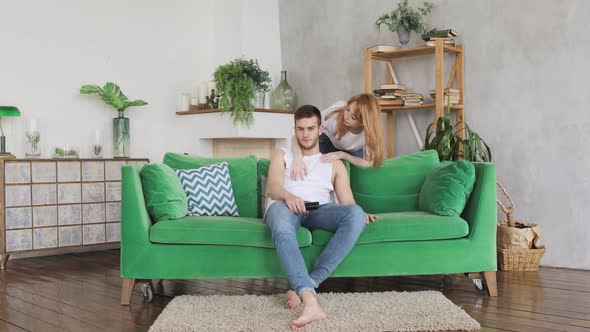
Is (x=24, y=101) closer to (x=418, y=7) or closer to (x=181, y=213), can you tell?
(x=181, y=213)

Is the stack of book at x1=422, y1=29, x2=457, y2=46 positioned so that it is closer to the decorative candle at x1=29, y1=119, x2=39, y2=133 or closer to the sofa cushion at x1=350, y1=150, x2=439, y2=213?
the sofa cushion at x1=350, y1=150, x2=439, y2=213

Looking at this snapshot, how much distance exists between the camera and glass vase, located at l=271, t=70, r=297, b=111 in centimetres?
606

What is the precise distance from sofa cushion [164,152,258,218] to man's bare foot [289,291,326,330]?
3.65ft

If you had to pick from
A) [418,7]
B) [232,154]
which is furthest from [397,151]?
[232,154]

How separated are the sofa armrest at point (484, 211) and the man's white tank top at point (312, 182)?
2.57ft

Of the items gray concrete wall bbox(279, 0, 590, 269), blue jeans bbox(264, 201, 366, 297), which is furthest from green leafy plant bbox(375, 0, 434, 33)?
blue jeans bbox(264, 201, 366, 297)

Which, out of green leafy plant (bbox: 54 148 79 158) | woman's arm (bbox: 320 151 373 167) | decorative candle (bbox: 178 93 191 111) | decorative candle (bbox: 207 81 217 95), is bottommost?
woman's arm (bbox: 320 151 373 167)

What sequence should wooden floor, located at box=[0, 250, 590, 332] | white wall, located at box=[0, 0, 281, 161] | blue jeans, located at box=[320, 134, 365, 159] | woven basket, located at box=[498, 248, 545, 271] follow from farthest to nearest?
white wall, located at box=[0, 0, 281, 161] → woven basket, located at box=[498, 248, 545, 271] → blue jeans, located at box=[320, 134, 365, 159] → wooden floor, located at box=[0, 250, 590, 332]

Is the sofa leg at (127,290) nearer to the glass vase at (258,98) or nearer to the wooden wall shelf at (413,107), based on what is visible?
the wooden wall shelf at (413,107)

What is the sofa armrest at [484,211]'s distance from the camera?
11.2ft

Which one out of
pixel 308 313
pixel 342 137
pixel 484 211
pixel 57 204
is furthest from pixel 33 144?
pixel 484 211

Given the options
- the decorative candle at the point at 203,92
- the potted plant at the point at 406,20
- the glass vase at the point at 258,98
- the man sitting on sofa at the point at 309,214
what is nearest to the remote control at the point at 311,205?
the man sitting on sofa at the point at 309,214

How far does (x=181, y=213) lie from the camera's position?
3467mm

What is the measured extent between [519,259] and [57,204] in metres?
3.46
